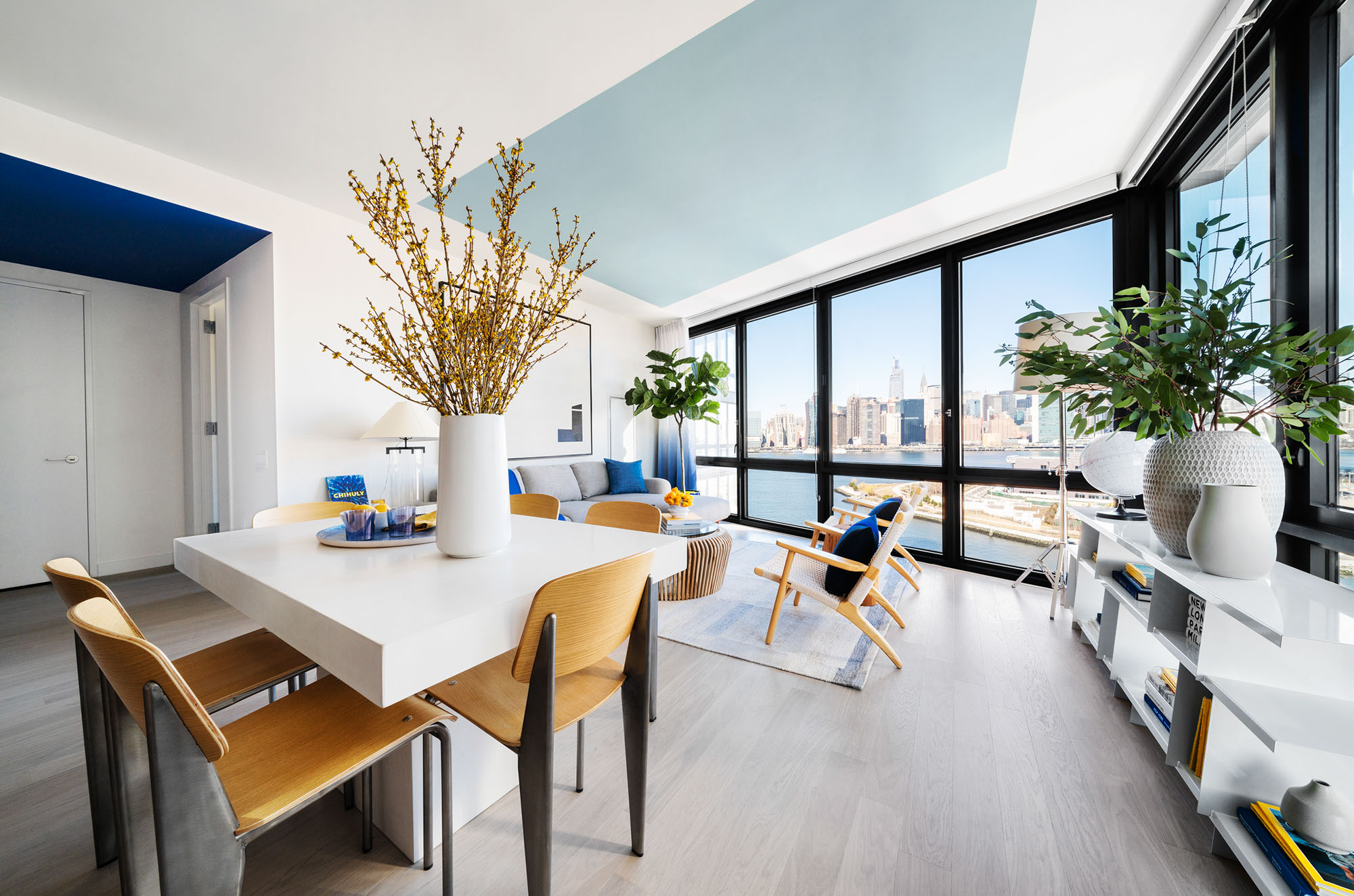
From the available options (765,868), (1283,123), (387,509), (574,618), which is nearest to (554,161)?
(387,509)

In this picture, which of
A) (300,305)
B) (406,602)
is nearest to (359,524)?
(406,602)

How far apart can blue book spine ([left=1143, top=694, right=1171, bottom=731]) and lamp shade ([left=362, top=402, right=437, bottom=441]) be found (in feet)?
12.2

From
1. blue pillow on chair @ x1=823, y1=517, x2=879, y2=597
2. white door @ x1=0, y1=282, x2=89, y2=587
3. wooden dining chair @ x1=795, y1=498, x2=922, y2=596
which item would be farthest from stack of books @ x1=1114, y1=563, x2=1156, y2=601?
white door @ x1=0, y1=282, x2=89, y2=587

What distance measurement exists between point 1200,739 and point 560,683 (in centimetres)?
180

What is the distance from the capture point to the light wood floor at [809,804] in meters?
1.16

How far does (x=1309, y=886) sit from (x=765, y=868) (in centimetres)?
109

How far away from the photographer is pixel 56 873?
1.17 meters

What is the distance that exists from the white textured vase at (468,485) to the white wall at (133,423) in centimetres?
479

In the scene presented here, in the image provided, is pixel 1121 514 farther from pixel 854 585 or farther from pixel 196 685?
pixel 196 685

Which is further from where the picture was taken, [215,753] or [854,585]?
[854,585]

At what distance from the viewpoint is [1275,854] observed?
1.03 metres

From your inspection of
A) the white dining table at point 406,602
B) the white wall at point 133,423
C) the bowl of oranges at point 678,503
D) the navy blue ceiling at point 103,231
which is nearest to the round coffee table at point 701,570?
the bowl of oranges at point 678,503

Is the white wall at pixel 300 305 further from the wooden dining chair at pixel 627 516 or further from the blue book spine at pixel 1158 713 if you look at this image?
the blue book spine at pixel 1158 713

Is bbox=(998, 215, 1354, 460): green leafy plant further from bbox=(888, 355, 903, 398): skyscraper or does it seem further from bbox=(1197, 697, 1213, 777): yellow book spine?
bbox=(888, 355, 903, 398): skyscraper
